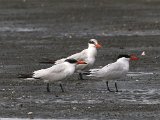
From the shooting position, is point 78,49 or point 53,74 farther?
point 78,49

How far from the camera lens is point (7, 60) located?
2112 cm

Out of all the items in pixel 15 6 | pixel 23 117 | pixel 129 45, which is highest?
pixel 15 6

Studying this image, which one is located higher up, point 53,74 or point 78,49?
point 78,49

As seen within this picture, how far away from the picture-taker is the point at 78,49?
2352 cm

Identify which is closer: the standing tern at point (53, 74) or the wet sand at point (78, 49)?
the wet sand at point (78, 49)

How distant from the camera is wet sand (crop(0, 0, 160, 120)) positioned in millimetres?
13578

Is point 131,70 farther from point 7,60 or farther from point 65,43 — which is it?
point 65,43

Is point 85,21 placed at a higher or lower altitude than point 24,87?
higher

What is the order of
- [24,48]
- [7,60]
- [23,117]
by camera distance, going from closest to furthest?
[23,117] < [7,60] < [24,48]

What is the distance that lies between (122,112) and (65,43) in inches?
487

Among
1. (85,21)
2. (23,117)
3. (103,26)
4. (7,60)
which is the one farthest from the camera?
(85,21)

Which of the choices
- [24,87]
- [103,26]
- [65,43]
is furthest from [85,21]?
[24,87]

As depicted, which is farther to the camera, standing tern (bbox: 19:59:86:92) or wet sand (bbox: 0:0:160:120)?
standing tern (bbox: 19:59:86:92)

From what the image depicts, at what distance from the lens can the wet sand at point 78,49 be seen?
44.5 ft
